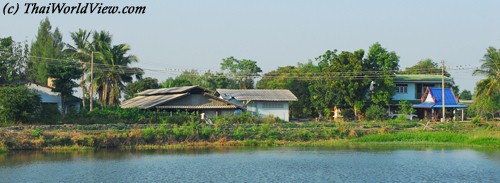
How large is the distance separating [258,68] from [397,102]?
3235 cm

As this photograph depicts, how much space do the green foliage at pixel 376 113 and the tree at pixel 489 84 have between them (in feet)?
27.2

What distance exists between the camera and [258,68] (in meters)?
91.1

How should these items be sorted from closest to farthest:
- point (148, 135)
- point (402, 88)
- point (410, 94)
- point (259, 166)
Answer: point (259, 166) → point (148, 135) → point (410, 94) → point (402, 88)

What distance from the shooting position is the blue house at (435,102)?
58369mm

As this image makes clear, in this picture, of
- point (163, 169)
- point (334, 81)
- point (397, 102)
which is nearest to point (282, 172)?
point (163, 169)

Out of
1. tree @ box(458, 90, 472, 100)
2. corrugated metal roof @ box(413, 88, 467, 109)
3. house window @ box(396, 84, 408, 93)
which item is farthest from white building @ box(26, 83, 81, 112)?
tree @ box(458, 90, 472, 100)

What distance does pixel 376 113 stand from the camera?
56.5m

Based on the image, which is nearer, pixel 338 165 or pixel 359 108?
pixel 338 165

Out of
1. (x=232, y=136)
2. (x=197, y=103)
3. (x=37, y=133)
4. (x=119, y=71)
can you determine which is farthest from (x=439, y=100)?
(x=37, y=133)

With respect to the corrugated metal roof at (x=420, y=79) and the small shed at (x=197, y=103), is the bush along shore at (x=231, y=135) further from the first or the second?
the corrugated metal roof at (x=420, y=79)

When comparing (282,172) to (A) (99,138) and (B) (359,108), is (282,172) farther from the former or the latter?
(B) (359,108)

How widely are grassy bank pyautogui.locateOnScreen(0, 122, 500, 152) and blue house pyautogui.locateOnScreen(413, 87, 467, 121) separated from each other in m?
11.7

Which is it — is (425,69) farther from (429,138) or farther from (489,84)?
(429,138)

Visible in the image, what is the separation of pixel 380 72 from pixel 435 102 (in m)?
5.85
